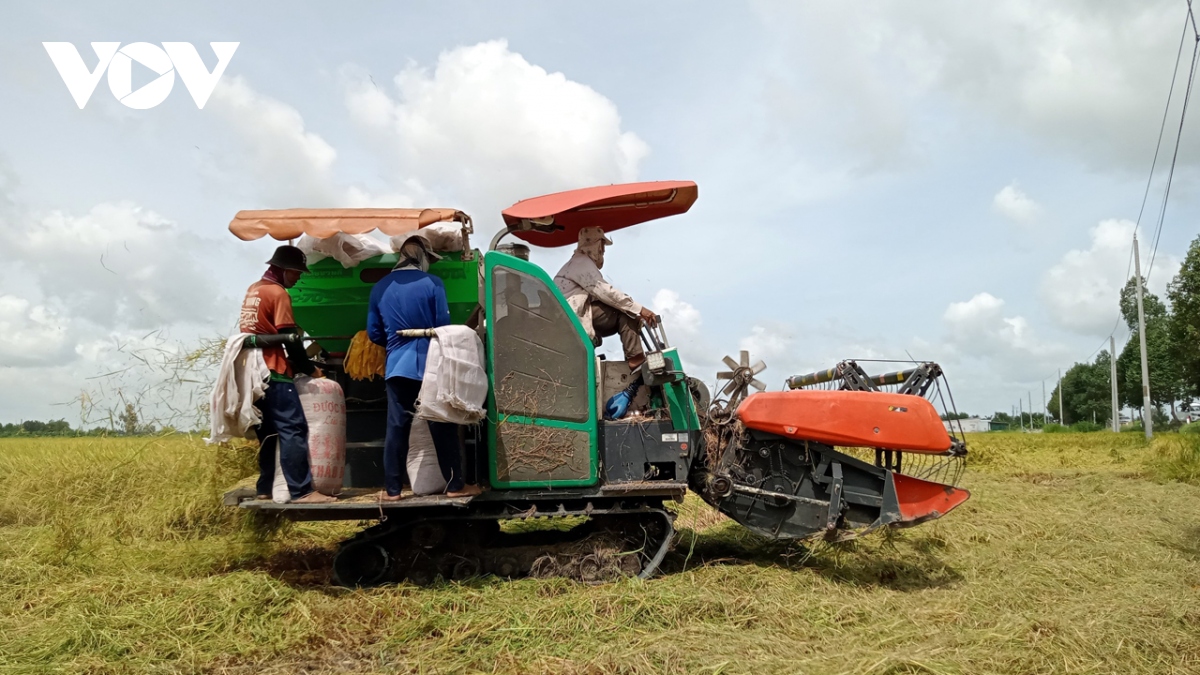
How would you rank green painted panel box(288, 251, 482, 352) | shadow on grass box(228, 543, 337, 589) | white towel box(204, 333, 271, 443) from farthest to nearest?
green painted panel box(288, 251, 482, 352) → shadow on grass box(228, 543, 337, 589) → white towel box(204, 333, 271, 443)

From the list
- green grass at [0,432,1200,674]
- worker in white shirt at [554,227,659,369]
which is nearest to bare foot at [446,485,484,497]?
green grass at [0,432,1200,674]

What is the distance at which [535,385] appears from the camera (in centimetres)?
535

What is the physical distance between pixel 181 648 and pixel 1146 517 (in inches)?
361

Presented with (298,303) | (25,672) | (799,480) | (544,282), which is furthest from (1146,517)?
(25,672)

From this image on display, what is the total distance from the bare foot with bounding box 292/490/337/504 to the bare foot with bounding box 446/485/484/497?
78 centimetres

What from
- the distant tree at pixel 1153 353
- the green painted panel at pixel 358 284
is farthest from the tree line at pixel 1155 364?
the green painted panel at pixel 358 284

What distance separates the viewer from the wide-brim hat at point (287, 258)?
523 centimetres

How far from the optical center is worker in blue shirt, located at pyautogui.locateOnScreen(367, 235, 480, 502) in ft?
16.3

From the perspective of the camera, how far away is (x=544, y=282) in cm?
541

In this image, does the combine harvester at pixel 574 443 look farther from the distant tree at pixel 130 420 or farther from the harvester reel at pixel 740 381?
the distant tree at pixel 130 420

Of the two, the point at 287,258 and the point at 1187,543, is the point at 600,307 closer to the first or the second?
the point at 287,258

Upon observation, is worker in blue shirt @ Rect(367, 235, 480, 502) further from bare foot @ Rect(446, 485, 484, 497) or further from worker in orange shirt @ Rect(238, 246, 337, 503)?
worker in orange shirt @ Rect(238, 246, 337, 503)

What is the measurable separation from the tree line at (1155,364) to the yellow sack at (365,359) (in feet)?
87.7

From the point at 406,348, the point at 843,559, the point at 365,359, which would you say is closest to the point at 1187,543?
the point at 843,559
